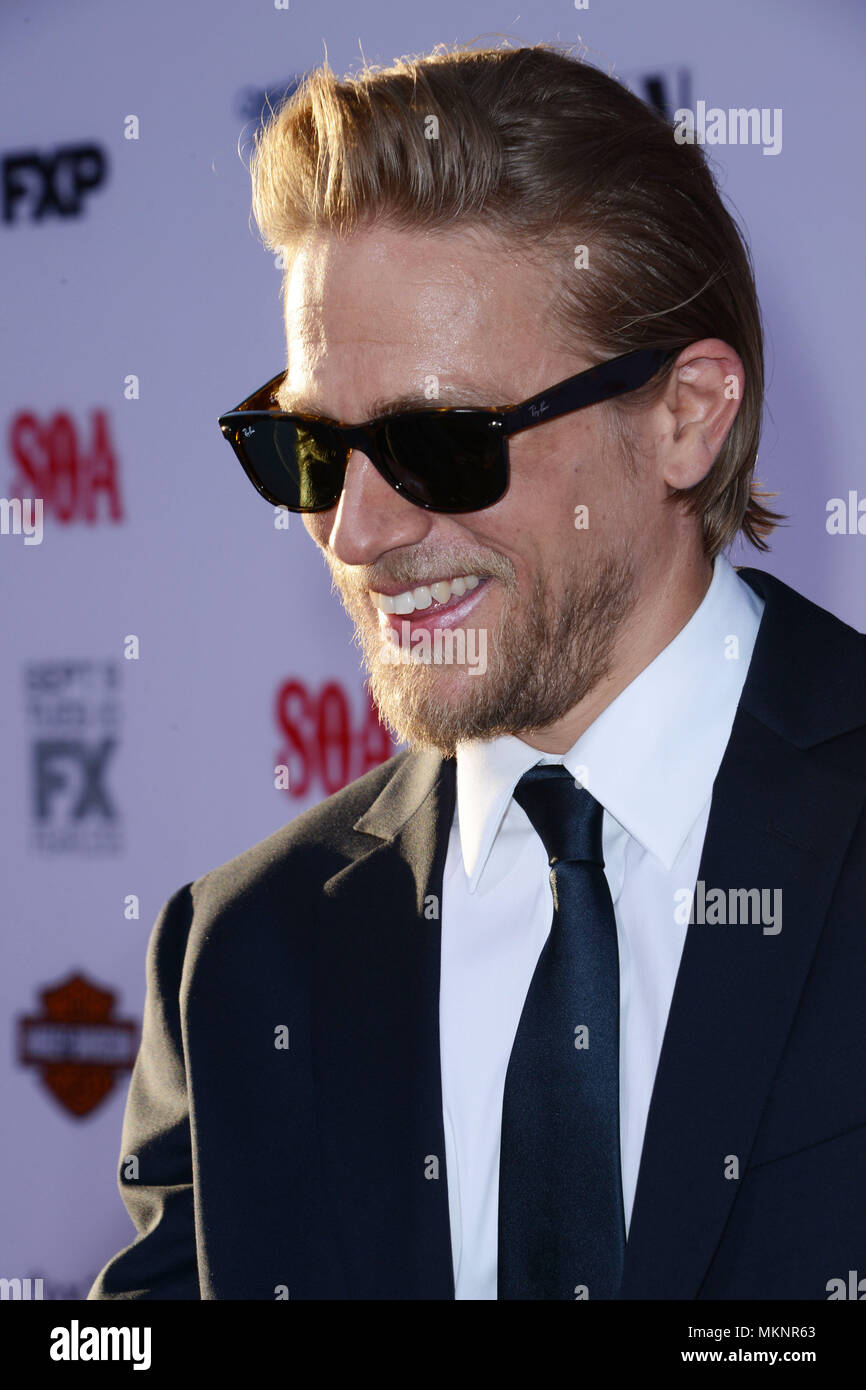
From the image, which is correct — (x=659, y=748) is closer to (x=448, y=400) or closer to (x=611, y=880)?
(x=611, y=880)

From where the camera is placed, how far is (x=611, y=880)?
1.43 metres

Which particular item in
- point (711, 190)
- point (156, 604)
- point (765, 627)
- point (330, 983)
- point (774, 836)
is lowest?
point (330, 983)

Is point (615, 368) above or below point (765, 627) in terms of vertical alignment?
above

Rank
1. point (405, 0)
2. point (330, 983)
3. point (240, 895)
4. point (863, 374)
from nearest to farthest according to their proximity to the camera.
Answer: point (330, 983)
point (240, 895)
point (863, 374)
point (405, 0)

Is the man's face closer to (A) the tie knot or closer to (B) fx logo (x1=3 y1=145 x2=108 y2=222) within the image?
(A) the tie knot

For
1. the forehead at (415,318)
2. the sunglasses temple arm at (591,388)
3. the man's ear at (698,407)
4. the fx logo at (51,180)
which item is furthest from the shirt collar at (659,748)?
the fx logo at (51,180)

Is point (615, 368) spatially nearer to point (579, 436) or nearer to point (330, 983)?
point (579, 436)

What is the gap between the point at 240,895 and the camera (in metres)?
1.65

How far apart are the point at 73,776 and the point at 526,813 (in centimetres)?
136

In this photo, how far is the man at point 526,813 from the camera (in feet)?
4.15

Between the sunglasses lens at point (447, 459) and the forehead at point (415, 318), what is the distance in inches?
1.6

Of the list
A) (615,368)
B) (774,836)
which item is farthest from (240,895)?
(615,368)

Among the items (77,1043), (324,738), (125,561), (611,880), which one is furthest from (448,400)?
(77,1043)

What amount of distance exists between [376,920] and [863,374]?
3.95 feet
